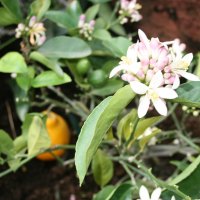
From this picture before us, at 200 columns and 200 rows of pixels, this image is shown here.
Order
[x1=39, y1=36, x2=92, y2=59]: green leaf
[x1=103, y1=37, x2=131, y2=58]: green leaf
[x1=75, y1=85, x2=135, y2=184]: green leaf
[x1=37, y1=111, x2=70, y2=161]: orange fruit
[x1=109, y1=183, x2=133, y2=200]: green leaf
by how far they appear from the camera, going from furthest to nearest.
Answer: [x1=37, y1=111, x2=70, y2=161]: orange fruit
[x1=39, y1=36, x2=92, y2=59]: green leaf
[x1=103, y1=37, x2=131, y2=58]: green leaf
[x1=109, y1=183, x2=133, y2=200]: green leaf
[x1=75, y1=85, x2=135, y2=184]: green leaf

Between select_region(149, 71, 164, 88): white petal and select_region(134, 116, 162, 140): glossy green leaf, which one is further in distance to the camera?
select_region(134, 116, 162, 140): glossy green leaf

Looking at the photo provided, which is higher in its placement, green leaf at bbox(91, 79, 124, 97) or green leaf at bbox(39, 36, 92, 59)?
green leaf at bbox(39, 36, 92, 59)

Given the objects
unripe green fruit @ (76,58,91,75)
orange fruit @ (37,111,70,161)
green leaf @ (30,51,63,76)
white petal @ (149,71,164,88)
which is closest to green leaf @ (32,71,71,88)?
green leaf @ (30,51,63,76)

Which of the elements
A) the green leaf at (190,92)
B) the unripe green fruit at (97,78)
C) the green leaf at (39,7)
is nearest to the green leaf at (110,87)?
the unripe green fruit at (97,78)

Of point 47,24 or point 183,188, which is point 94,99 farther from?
point 183,188

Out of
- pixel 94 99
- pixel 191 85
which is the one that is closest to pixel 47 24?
pixel 94 99

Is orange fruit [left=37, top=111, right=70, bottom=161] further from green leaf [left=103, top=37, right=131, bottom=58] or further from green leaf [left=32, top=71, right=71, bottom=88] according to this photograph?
green leaf [left=103, top=37, right=131, bottom=58]
